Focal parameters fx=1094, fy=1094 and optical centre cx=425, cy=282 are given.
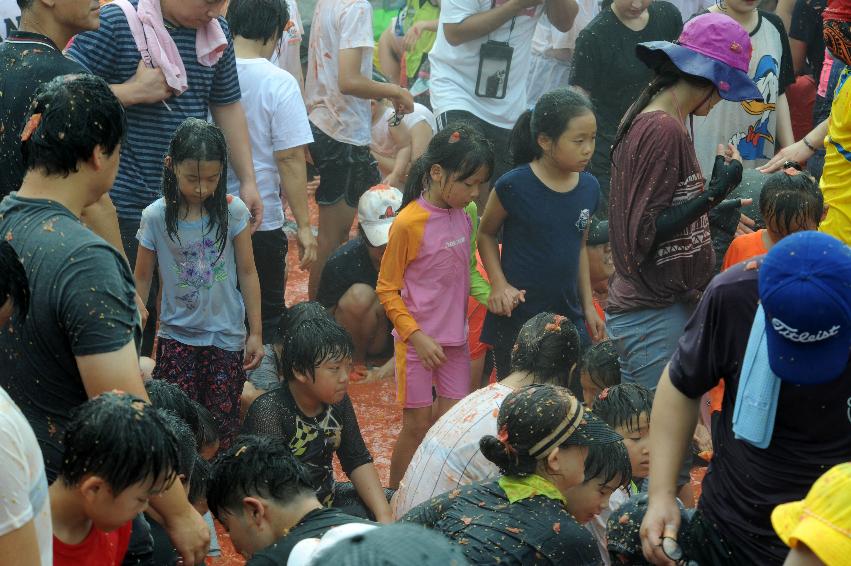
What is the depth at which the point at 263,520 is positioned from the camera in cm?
302

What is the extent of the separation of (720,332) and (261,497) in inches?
52.0

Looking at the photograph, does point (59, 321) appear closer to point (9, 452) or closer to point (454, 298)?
point (9, 452)

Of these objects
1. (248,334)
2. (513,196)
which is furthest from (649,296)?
(248,334)

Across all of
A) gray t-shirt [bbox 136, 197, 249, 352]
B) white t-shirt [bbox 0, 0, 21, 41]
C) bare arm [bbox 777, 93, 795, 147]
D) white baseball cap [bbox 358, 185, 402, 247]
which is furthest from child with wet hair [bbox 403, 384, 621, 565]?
white t-shirt [bbox 0, 0, 21, 41]

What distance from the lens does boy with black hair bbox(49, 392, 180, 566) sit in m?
2.55

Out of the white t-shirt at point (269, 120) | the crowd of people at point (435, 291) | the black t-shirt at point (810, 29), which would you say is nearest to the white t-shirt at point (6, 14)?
the crowd of people at point (435, 291)

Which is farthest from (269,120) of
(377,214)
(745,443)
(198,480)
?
(745,443)

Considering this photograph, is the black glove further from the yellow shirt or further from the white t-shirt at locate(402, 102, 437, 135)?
the white t-shirt at locate(402, 102, 437, 135)

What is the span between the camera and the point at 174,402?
3.62 meters

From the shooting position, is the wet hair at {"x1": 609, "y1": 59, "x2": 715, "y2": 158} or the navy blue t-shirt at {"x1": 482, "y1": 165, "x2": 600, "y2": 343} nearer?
the wet hair at {"x1": 609, "y1": 59, "x2": 715, "y2": 158}

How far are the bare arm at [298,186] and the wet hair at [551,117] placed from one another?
3.79 feet

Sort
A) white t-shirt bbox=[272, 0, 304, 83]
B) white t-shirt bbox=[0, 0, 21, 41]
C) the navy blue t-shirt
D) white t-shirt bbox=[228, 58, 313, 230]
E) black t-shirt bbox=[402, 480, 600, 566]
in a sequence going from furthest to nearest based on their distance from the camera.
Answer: white t-shirt bbox=[272, 0, 304, 83], white t-shirt bbox=[0, 0, 21, 41], white t-shirt bbox=[228, 58, 313, 230], the navy blue t-shirt, black t-shirt bbox=[402, 480, 600, 566]

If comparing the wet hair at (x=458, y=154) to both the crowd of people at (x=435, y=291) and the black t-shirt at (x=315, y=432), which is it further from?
the black t-shirt at (x=315, y=432)

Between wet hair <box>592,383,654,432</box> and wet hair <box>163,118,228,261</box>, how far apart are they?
1.63m
